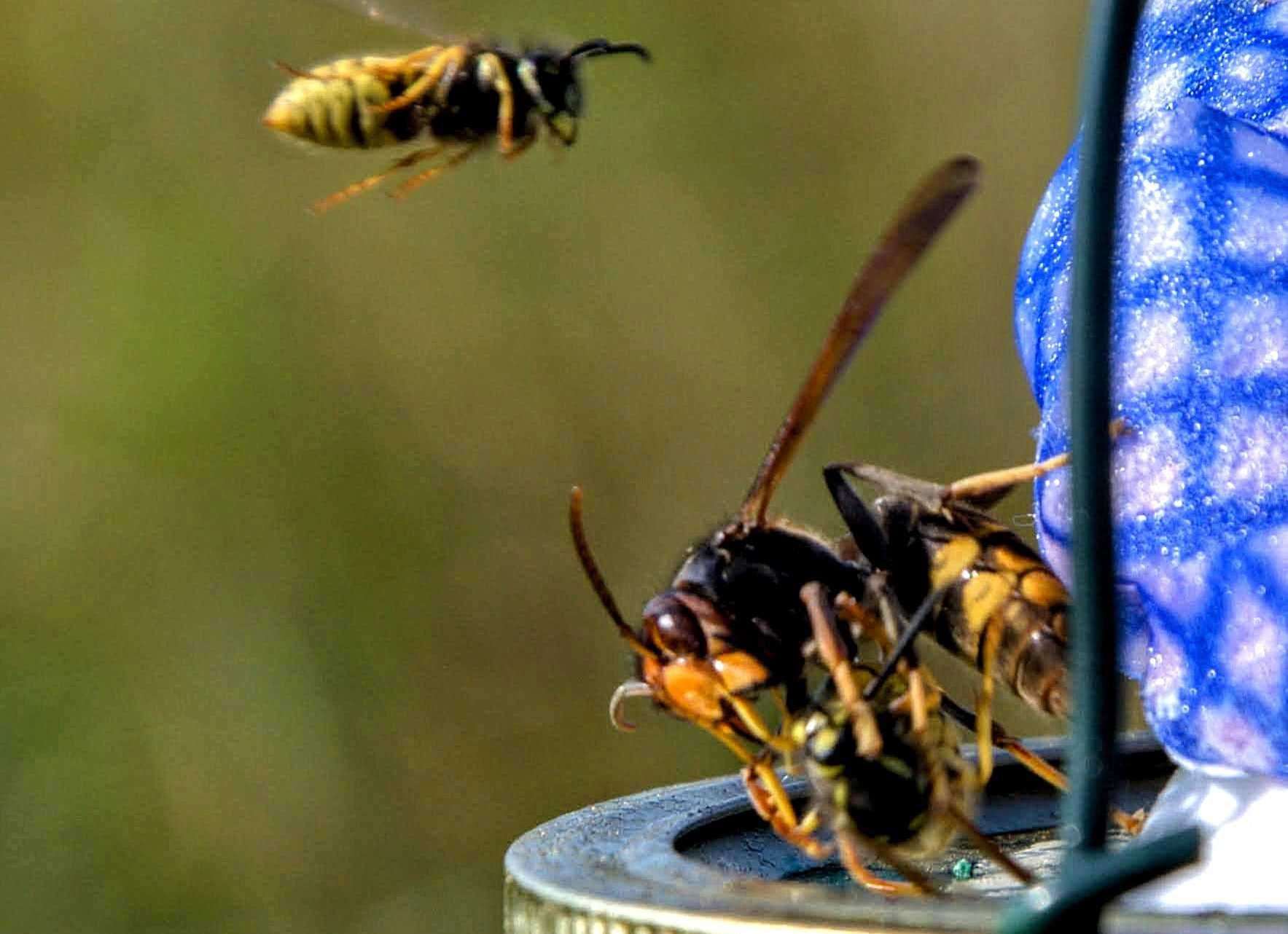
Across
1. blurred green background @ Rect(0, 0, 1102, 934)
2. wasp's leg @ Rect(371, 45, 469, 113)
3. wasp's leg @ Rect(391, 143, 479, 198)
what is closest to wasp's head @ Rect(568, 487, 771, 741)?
wasp's leg @ Rect(391, 143, 479, 198)

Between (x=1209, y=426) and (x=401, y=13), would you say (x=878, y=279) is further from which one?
(x=401, y=13)

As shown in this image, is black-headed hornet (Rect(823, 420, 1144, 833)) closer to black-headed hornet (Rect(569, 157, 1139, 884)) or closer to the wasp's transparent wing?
black-headed hornet (Rect(569, 157, 1139, 884))

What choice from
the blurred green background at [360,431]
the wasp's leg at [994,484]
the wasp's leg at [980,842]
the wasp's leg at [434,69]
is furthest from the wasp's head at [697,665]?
the blurred green background at [360,431]

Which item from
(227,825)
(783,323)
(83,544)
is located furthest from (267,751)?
(783,323)

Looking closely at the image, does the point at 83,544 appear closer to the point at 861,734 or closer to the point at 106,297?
the point at 106,297

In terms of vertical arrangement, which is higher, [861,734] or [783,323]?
[861,734]

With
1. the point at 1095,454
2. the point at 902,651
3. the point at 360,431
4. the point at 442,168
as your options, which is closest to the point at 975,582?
the point at 902,651

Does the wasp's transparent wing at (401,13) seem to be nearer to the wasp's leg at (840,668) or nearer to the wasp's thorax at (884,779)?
the wasp's leg at (840,668)
